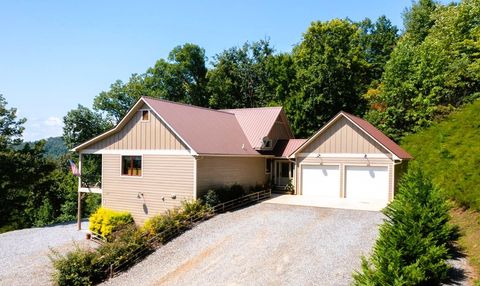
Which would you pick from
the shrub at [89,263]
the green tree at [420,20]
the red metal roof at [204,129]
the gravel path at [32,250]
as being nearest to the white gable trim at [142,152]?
the red metal roof at [204,129]

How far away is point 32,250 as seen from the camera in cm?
2023

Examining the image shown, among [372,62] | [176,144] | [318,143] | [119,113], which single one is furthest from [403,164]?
[119,113]

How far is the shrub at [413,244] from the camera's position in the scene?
27.5ft

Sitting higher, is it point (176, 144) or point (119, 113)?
point (119, 113)

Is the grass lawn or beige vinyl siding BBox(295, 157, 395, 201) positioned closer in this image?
the grass lawn

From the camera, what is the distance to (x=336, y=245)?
1396cm

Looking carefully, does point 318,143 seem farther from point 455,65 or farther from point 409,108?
point 455,65

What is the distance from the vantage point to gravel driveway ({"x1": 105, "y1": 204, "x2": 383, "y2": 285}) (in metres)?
12.1

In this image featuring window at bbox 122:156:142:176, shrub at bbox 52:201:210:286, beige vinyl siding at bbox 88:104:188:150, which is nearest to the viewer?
shrub at bbox 52:201:210:286

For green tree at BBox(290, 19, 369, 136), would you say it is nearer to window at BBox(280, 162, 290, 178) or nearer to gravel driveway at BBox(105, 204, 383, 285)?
window at BBox(280, 162, 290, 178)

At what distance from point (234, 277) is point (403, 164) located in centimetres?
1718

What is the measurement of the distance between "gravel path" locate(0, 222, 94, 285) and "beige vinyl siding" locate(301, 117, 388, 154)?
15.1 meters

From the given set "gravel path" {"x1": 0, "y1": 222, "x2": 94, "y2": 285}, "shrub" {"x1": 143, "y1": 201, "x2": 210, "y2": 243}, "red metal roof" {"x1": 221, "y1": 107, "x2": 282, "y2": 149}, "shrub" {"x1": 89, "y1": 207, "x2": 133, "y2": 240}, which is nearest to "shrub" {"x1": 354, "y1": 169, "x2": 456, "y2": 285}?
"shrub" {"x1": 143, "y1": 201, "x2": 210, "y2": 243}

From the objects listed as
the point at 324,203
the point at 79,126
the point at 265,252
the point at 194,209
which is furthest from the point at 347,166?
the point at 79,126
